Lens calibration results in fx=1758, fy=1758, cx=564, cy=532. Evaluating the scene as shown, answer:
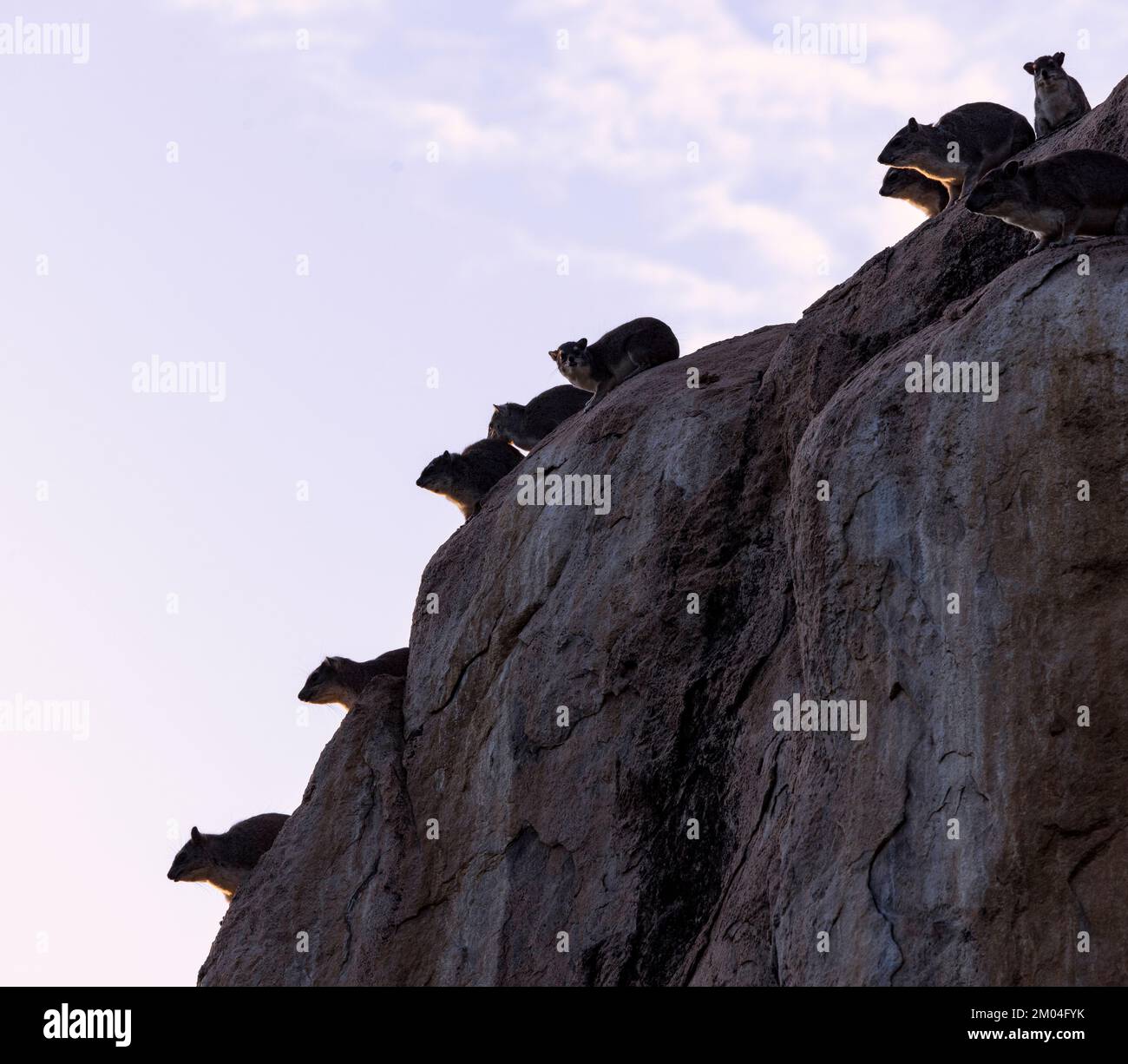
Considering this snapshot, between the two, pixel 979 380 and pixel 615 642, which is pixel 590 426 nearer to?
pixel 615 642

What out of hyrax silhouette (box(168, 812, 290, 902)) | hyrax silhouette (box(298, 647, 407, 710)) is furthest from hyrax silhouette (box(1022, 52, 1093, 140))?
hyrax silhouette (box(168, 812, 290, 902))

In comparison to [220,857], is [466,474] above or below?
above

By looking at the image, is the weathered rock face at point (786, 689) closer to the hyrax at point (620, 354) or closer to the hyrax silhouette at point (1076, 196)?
the hyrax silhouette at point (1076, 196)

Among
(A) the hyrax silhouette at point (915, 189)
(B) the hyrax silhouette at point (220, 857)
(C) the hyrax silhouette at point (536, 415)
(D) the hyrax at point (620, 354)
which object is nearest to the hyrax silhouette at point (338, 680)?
(B) the hyrax silhouette at point (220, 857)

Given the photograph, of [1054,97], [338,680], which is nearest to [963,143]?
[1054,97]

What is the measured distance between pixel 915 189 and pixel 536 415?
4423 mm

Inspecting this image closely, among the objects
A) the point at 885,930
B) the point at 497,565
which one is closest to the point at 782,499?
the point at 497,565

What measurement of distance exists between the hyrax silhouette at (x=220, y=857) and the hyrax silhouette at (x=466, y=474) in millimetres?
3605

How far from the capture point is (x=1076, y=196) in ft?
32.4

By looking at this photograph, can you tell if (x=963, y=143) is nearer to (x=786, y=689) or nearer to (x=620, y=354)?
(x=620, y=354)

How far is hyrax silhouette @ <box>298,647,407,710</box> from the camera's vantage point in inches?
672

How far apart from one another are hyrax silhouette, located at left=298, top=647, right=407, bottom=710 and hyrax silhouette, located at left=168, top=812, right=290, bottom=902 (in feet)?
4.47
